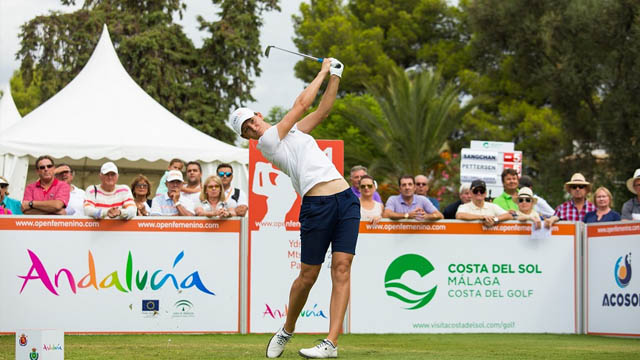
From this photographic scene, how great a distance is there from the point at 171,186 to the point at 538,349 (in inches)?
208

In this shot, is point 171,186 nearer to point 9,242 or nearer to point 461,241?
point 9,242

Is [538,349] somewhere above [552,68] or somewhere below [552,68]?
below

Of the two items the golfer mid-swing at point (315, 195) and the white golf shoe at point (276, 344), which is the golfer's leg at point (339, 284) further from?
the white golf shoe at point (276, 344)

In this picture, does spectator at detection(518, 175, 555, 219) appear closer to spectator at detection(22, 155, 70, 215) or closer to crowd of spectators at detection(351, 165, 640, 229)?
crowd of spectators at detection(351, 165, 640, 229)

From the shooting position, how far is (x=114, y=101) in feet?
67.9

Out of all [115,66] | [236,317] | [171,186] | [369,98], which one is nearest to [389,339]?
[236,317]

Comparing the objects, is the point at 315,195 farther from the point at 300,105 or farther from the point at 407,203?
the point at 407,203


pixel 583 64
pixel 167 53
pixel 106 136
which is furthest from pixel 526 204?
pixel 167 53

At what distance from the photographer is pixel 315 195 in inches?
273

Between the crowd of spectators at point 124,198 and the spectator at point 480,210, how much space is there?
259cm

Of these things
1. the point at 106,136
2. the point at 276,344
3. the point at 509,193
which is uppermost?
the point at 106,136

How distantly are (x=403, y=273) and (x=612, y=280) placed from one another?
7.93ft

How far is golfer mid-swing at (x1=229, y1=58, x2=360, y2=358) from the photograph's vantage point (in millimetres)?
6914

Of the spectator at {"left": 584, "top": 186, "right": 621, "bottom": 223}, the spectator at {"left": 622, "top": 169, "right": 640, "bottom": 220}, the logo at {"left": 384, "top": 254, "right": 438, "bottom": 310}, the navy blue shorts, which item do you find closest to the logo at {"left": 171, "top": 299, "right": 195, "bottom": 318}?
the logo at {"left": 384, "top": 254, "right": 438, "bottom": 310}
